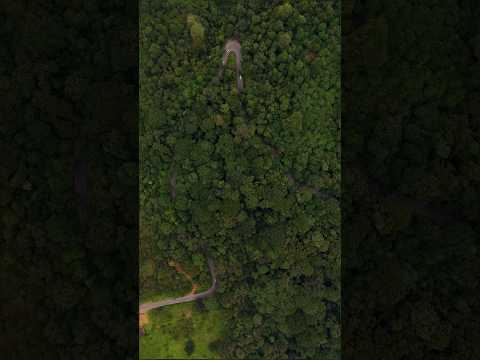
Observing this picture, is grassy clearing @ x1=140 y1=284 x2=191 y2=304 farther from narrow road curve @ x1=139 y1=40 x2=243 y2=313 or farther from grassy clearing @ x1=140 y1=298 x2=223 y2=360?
grassy clearing @ x1=140 y1=298 x2=223 y2=360

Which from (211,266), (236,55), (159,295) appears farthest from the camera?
(211,266)

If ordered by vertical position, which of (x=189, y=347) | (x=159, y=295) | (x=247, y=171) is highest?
(x=247, y=171)
